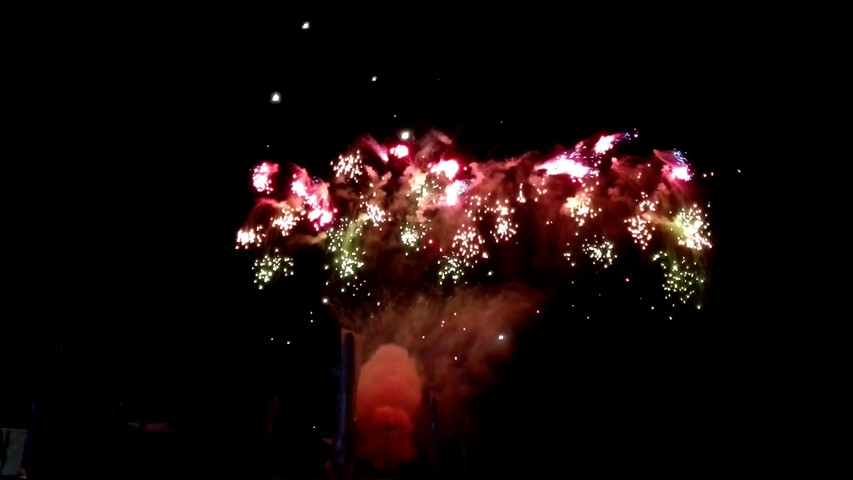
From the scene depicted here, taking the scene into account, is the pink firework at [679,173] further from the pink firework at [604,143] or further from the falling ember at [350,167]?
the falling ember at [350,167]

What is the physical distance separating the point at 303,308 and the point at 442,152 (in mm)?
5869

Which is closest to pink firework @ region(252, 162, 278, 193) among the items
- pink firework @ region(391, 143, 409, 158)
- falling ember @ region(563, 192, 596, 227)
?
pink firework @ region(391, 143, 409, 158)

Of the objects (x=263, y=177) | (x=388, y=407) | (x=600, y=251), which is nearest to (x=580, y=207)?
(x=600, y=251)

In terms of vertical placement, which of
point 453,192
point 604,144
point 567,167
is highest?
point 604,144

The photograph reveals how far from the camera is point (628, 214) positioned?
12.0 meters

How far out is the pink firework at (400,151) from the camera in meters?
12.4

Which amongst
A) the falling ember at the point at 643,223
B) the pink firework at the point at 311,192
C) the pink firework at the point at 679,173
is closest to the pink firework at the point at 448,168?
the pink firework at the point at 311,192

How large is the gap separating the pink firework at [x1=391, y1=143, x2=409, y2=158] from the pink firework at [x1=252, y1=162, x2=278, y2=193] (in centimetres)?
268

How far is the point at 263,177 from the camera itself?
13172 mm

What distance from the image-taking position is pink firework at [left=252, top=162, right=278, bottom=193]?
43.2 feet

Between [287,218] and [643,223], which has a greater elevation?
[287,218]

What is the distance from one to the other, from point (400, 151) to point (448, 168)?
3.49 feet

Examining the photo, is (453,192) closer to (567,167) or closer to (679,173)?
(567,167)

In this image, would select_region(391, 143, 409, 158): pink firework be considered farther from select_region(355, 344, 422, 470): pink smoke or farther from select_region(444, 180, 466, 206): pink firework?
select_region(355, 344, 422, 470): pink smoke
